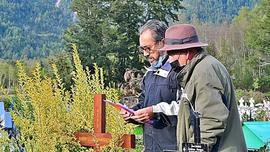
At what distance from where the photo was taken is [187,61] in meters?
2.80

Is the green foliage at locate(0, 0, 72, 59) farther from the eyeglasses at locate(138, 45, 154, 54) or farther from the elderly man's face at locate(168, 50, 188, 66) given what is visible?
the elderly man's face at locate(168, 50, 188, 66)

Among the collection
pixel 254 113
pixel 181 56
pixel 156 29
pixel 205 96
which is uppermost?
pixel 156 29

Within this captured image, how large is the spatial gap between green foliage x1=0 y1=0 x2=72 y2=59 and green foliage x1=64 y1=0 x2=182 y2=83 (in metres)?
77.2

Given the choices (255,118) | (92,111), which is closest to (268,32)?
(255,118)

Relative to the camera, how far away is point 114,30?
39500mm

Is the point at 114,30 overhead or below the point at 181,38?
overhead

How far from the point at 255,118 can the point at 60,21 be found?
15301cm

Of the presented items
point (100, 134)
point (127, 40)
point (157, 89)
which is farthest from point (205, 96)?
point (127, 40)

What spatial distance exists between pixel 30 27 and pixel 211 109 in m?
161

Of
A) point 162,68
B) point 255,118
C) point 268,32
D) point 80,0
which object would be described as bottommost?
point 255,118

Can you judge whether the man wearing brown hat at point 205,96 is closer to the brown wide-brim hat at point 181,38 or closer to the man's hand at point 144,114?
the brown wide-brim hat at point 181,38

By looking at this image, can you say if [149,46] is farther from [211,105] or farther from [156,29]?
[211,105]

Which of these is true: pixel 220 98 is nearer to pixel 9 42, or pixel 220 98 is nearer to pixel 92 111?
pixel 92 111

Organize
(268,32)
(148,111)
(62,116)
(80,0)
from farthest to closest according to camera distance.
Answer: (80,0)
(268,32)
(62,116)
(148,111)
